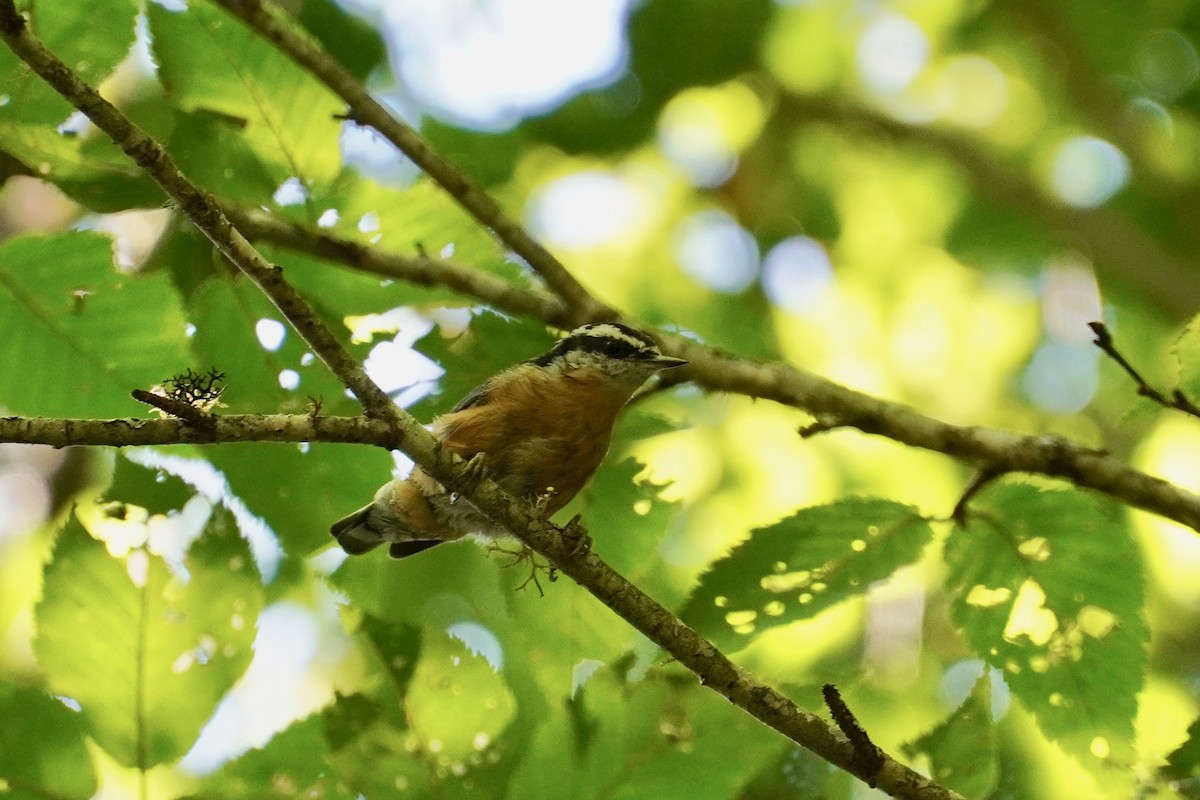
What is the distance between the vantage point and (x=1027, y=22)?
7547 mm

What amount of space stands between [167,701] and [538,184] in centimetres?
537

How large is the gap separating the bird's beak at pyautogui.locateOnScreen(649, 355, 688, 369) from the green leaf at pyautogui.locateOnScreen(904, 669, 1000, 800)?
5.43 ft

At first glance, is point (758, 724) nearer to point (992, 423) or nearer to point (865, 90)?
point (992, 423)

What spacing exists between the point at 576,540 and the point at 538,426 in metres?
1.25

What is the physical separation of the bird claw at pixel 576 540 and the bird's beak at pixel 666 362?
127cm

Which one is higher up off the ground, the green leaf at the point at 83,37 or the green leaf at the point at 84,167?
the green leaf at the point at 83,37

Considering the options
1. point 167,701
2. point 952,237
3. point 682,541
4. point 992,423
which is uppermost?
point 167,701

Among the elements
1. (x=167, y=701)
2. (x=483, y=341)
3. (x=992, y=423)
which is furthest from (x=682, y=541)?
(x=167, y=701)

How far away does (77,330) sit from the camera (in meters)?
3.33

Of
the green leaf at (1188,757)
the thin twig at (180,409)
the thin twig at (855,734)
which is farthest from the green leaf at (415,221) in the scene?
the green leaf at (1188,757)

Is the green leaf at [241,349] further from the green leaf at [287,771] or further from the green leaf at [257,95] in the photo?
the green leaf at [287,771]

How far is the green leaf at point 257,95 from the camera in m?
3.63

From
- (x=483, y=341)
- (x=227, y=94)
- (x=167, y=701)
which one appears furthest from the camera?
(x=483, y=341)

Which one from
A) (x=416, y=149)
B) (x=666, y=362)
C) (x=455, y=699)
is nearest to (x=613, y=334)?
(x=666, y=362)
